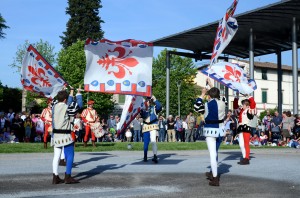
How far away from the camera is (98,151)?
17922 millimetres

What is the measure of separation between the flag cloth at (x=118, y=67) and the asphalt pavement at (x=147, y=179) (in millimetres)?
2055

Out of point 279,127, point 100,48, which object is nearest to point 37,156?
point 100,48

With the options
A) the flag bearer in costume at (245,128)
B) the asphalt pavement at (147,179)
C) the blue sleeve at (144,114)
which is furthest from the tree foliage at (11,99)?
the flag bearer in costume at (245,128)

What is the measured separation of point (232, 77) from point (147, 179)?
445 centimetres

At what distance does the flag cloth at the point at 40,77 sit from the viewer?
13.0m

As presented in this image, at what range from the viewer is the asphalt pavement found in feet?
25.9

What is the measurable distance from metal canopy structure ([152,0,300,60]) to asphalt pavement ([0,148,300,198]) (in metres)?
17.6

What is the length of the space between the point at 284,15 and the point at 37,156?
20642mm

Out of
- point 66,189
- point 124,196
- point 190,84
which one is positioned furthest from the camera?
point 190,84

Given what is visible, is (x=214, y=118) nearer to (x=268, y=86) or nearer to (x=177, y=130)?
(x=177, y=130)

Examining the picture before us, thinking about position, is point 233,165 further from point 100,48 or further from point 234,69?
point 100,48

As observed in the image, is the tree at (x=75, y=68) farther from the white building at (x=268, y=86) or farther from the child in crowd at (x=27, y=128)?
the child in crowd at (x=27, y=128)

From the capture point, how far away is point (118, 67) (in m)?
10.8

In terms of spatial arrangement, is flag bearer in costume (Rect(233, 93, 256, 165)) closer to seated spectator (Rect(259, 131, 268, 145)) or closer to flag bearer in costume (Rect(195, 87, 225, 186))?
flag bearer in costume (Rect(195, 87, 225, 186))
